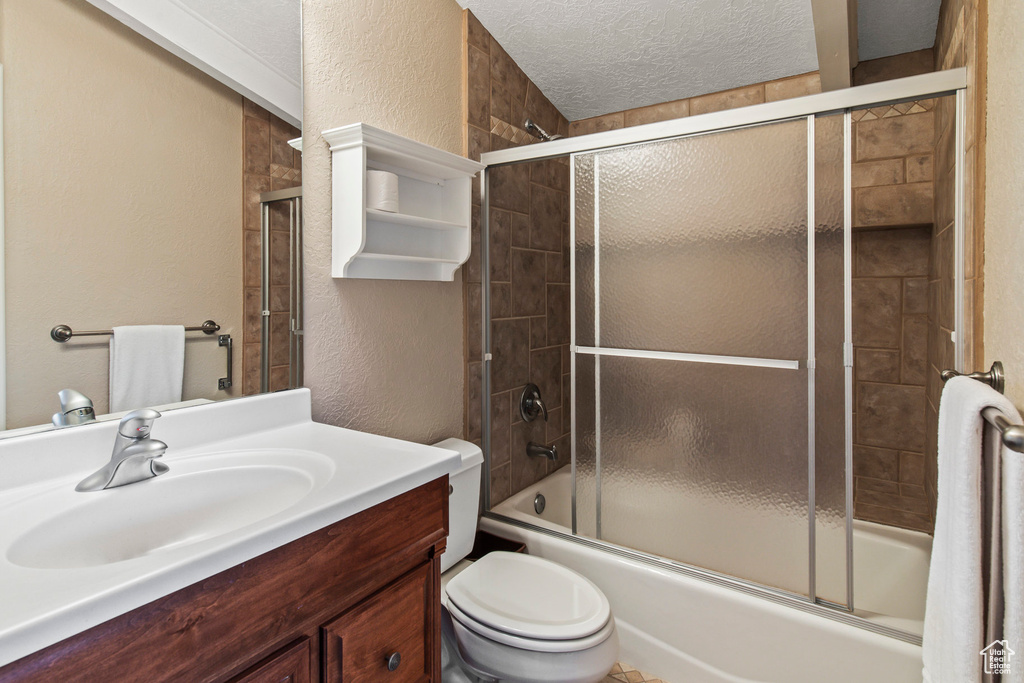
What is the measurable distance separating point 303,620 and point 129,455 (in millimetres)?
451

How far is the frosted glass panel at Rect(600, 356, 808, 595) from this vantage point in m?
1.52

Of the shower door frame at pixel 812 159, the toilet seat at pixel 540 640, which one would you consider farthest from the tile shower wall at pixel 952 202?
the toilet seat at pixel 540 640

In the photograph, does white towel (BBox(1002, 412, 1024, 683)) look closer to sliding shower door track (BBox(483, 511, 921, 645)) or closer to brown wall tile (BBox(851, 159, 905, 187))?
sliding shower door track (BBox(483, 511, 921, 645))

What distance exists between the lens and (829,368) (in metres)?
1.43

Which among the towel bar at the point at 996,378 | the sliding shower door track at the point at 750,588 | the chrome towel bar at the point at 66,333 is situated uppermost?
the chrome towel bar at the point at 66,333

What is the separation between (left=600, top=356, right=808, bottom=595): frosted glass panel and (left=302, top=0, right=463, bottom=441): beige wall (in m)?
0.63

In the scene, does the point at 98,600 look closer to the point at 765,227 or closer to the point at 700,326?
the point at 700,326

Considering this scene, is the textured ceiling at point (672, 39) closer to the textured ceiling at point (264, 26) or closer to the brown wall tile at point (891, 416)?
the textured ceiling at point (264, 26)

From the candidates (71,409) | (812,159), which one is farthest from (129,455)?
(812,159)

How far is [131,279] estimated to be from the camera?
108cm

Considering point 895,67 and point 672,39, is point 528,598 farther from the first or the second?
point 895,67

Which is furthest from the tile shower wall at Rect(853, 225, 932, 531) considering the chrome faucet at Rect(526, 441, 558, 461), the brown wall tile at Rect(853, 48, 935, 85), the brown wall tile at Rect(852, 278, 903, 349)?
the chrome faucet at Rect(526, 441, 558, 461)

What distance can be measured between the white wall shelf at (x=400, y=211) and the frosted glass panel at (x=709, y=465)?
728 mm

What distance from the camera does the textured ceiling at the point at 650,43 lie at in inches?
74.4
